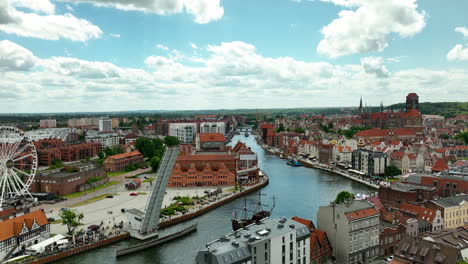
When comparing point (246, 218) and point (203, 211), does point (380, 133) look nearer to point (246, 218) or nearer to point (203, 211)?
point (203, 211)

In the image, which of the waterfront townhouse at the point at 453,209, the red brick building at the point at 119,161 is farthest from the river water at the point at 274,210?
the red brick building at the point at 119,161

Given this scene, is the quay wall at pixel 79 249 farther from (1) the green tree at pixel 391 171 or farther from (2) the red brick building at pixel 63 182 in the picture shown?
(1) the green tree at pixel 391 171

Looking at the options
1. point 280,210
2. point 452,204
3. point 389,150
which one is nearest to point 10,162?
point 280,210

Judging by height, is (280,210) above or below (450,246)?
below

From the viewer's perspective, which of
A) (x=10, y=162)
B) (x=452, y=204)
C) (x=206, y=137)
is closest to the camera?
(x=452, y=204)

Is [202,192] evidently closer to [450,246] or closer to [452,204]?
[452,204]

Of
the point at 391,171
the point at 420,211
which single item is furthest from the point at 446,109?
the point at 420,211

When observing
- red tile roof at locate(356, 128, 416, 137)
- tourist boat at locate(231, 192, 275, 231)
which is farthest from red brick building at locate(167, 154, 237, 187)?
red tile roof at locate(356, 128, 416, 137)
